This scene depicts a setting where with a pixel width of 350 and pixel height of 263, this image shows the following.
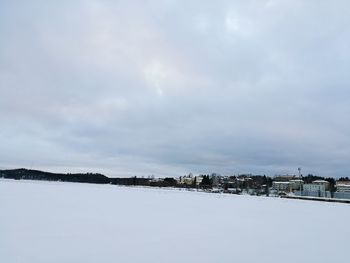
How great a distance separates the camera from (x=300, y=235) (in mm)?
17656

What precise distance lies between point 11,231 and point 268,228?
11.6 metres

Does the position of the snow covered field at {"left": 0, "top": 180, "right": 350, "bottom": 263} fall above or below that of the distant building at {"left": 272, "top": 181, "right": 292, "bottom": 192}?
below

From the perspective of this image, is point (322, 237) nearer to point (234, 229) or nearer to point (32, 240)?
point (234, 229)

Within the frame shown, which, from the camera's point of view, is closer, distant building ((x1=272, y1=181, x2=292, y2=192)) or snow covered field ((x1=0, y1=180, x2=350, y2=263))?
snow covered field ((x1=0, y1=180, x2=350, y2=263))

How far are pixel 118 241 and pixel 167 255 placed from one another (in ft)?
8.16

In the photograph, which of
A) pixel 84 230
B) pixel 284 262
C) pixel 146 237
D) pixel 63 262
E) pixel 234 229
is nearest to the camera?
pixel 63 262

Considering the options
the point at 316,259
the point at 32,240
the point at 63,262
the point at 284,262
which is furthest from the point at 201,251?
the point at 32,240

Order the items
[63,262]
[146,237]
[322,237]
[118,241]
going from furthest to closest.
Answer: [322,237], [146,237], [118,241], [63,262]

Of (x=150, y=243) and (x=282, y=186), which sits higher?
(x=282, y=186)

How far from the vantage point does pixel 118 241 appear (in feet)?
44.6

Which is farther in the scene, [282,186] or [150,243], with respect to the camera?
[282,186]

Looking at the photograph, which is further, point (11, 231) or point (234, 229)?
point (234, 229)

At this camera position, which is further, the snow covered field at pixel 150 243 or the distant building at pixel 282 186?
the distant building at pixel 282 186

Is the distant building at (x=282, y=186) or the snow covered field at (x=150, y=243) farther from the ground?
the distant building at (x=282, y=186)
